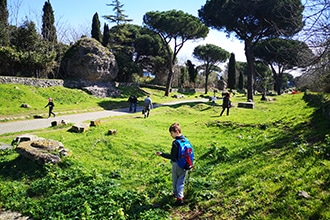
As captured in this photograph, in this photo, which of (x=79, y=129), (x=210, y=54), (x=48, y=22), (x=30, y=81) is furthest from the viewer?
(x=210, y=54)

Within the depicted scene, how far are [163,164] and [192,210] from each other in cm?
327

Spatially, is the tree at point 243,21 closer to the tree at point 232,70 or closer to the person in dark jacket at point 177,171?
the person in dark jacket at point 177,171

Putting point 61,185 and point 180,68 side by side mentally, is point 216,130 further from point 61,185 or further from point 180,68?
point 180,68

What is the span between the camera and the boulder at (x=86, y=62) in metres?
28.5

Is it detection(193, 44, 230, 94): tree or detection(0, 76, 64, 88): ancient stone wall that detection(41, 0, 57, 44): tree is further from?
detection(193, 44, 230, 94): tree

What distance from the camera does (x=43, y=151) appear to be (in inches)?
297

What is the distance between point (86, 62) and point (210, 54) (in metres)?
26.8

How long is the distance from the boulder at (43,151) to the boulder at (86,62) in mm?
21895

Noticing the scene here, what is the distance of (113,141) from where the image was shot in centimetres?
996

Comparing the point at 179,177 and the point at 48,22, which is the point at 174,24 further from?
the point at 179,177

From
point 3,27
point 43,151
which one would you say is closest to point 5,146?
point 43,151

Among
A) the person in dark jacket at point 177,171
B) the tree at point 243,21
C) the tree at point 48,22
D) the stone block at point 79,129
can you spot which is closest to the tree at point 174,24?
the tree at point 243,21

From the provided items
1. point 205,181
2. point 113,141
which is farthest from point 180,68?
point 205,181

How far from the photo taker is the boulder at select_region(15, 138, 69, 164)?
23.8 feet
